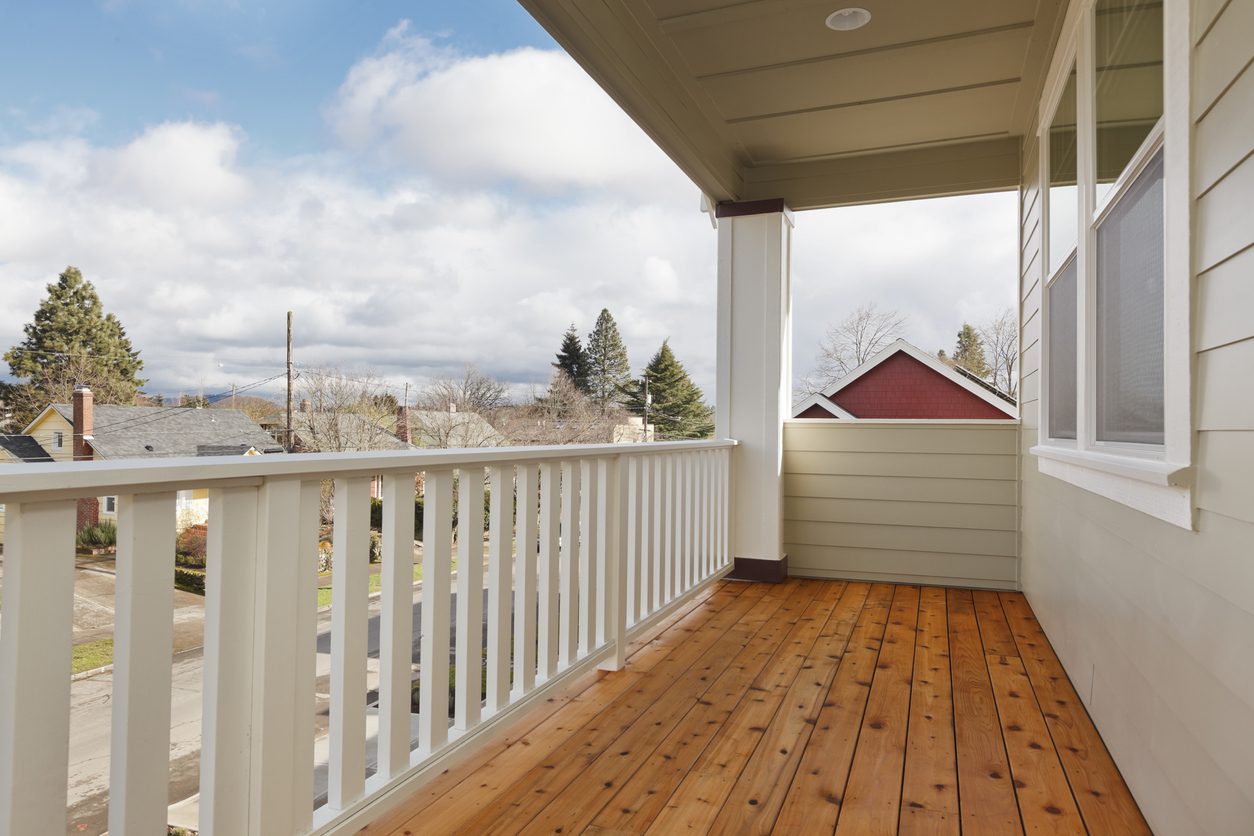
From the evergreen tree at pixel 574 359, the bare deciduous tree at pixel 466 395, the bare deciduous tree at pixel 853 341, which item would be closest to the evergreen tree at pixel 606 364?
the evergreen tree at pixel 574 359

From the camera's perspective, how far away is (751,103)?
3.57 m

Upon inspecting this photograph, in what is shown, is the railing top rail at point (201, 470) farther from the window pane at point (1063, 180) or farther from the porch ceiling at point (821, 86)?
the window pane at point (1063, 180)

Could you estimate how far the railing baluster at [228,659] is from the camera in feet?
3.69

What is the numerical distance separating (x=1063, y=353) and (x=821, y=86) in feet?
5.34

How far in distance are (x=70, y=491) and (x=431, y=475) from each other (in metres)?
0.79

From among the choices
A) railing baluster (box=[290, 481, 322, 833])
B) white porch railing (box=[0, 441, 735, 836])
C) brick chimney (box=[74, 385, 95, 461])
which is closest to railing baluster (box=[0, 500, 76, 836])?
white porch railing (box=[0, 441, 735, 836])

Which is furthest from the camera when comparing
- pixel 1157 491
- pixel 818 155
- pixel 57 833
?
pixel 818 155

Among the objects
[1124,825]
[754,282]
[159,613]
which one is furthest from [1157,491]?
[754,282]

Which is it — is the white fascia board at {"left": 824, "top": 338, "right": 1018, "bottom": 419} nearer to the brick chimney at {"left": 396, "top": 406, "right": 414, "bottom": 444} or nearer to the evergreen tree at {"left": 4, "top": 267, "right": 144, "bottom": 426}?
the brick chimney at {"left": 396, "top": 406, "right": 414, "bottom": 444}

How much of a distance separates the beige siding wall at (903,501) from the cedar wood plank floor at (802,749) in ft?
Answer: 3.27

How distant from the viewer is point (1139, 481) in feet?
5.36

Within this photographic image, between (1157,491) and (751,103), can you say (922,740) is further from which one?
(751,103)

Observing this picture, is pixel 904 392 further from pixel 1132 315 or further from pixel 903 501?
pixel 1132 315

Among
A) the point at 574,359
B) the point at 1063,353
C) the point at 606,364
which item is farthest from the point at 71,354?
the point at 574,359
